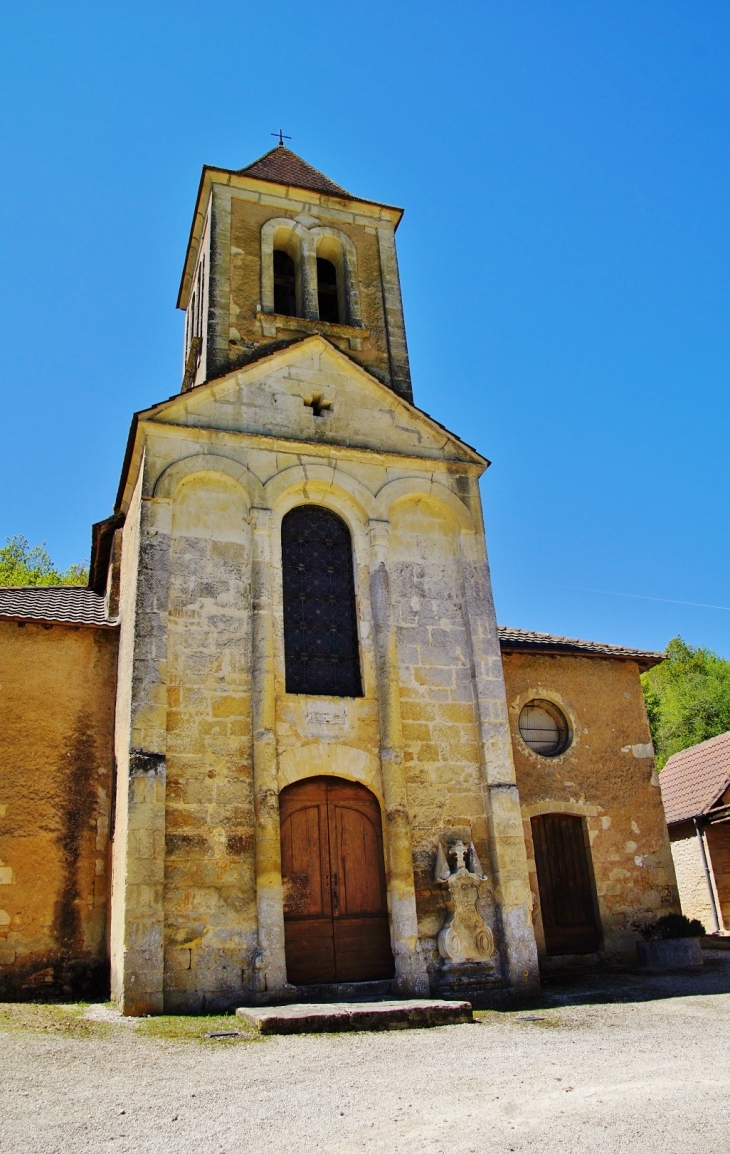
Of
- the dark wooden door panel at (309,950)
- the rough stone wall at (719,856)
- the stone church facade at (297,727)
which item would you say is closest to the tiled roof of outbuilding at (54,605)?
the stone church facade at (297,727)

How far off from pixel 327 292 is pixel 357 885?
33.3 ft

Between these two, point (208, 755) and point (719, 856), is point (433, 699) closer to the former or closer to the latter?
point (208, 755)

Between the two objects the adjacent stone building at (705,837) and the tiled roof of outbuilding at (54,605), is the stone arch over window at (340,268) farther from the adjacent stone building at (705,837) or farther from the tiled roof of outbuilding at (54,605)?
the adjacent stone building at (705,837)

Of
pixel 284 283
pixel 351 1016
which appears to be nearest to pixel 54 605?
pixel 284 283

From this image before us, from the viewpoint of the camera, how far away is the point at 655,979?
11602 millimetres

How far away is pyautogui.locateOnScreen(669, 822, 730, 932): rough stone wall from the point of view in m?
18.0

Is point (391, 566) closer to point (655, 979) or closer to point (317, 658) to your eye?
point (317, 658)

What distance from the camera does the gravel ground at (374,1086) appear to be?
5031mm

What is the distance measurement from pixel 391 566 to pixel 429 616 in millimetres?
878

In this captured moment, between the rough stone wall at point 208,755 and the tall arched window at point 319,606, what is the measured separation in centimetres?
67

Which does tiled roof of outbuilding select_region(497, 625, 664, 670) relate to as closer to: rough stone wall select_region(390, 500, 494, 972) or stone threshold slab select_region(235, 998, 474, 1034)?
rough stone wall select_region(390, 500, 494, 972)

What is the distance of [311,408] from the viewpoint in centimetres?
1313

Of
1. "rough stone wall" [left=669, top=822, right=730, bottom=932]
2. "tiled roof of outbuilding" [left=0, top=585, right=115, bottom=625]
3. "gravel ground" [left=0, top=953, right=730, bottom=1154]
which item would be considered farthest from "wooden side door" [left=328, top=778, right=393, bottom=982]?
"rough stone wall" [left=669, top=822, right=730, bottom=932]

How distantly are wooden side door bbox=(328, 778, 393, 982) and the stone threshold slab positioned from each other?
1.26 meters
